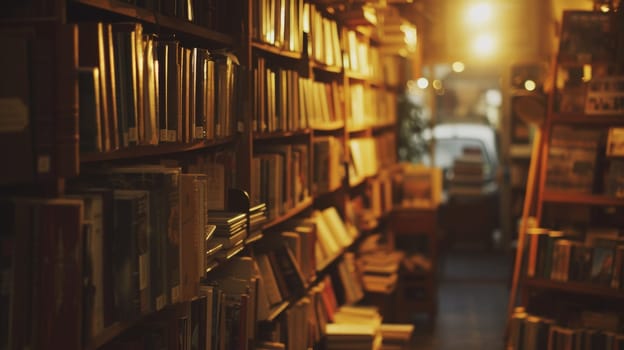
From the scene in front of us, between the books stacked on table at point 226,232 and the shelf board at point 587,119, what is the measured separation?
2.56m

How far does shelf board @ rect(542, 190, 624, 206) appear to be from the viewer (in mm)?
4531

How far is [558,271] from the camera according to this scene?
4.64 meters

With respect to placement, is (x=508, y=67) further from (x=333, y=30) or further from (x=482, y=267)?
(x=333, y=30)

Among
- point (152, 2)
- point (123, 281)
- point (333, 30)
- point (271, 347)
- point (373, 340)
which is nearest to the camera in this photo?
point (123, 281)

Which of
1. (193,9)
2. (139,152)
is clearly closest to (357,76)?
(193,9)

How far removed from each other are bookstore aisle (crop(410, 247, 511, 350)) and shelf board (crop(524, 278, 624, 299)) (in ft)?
4.45

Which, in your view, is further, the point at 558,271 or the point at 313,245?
the point at 558,271

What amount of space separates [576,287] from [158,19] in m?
3.12

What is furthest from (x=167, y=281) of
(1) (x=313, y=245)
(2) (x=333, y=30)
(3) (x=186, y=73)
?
(2) (x=333, y=30)

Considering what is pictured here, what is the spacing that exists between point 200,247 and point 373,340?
2392 millimetres

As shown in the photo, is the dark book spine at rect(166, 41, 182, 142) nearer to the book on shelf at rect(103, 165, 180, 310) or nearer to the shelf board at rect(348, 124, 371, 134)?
the book on shelf at rect(103, 165, 180, 310)

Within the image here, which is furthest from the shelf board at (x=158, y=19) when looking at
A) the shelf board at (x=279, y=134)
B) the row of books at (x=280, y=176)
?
the row of books at (x=280, y=176)

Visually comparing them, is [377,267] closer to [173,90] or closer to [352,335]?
[352,335]

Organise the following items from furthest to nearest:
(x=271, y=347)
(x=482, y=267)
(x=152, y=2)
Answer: (x=482, y=267) < (x=271, y=347) < (x=152, y=2)
